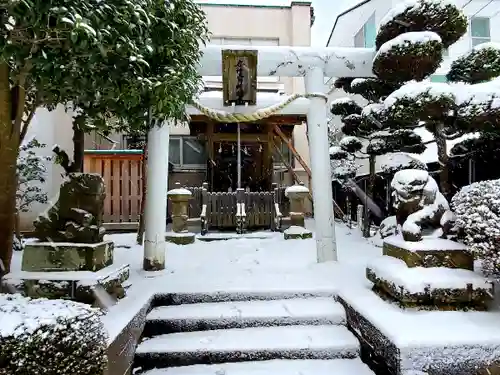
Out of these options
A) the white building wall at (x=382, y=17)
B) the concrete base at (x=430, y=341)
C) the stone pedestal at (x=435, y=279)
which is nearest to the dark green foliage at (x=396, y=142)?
the white building wall at (x=382, y=17)

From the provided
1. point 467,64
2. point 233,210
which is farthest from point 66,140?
point 467,64

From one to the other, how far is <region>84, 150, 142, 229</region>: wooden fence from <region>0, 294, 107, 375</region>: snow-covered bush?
8215 millimetres

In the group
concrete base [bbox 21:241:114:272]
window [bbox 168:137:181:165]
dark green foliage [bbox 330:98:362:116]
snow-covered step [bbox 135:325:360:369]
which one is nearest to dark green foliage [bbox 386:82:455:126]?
snow-covered step [bbox 135:325:360:369]

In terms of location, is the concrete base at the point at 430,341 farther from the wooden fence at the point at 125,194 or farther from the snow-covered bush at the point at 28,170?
the snow-covered bush at the point at 28,170

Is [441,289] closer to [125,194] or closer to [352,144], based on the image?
[352,144]

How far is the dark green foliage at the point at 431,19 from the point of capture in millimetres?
4832

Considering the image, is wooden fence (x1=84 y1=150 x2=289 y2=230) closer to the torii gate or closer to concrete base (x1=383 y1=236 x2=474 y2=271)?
the torii gate

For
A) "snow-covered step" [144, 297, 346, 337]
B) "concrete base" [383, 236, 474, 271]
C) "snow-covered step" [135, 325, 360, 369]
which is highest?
"concrete base" [383, 236, 474, 271]

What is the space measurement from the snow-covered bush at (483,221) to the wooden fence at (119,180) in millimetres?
8532

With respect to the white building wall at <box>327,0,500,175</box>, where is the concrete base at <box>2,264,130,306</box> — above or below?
below

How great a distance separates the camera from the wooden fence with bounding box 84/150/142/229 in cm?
1000

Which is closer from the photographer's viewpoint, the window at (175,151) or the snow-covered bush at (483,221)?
the snow-covered bush at (483,221)

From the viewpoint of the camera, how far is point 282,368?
312 cm

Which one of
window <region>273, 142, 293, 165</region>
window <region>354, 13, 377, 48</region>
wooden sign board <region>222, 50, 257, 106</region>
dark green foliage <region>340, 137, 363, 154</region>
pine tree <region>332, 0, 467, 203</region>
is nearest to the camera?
pine tree <region>332, 0, 467, 203</region>
